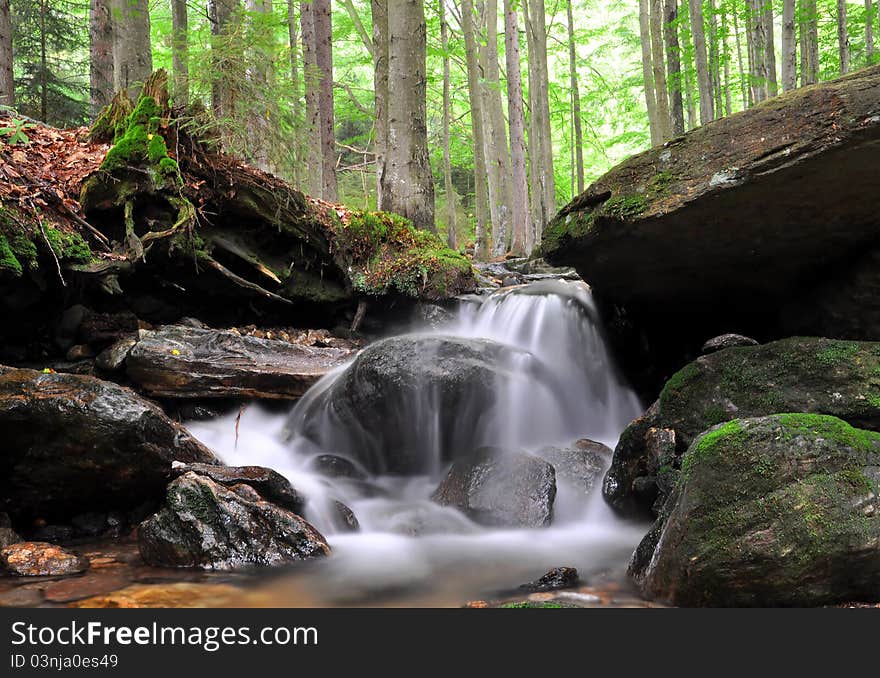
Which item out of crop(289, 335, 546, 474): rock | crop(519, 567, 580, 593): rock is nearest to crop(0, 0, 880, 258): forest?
crop(289, 335, 546, 474): rock

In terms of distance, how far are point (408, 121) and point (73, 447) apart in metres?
6.70

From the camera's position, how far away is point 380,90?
10.8 metres

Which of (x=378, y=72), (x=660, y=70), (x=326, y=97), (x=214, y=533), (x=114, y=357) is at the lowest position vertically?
(x=214, y=533)

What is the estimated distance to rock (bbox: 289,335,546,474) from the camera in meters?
5.64

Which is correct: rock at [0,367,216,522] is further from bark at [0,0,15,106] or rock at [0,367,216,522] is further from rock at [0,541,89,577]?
bark at [0,0,15,106]

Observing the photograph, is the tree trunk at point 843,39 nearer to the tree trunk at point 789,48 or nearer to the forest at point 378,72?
the forest at point 378,72

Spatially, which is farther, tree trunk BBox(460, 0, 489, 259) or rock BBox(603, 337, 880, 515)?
tree trunk BBox(460, 0, 489, 259)

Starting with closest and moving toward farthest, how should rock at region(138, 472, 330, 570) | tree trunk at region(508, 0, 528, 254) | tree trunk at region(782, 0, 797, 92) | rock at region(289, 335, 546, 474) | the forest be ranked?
rock at region(138, 472, 330, 570) → rock at region(289, 335, 546, 474) → the forest → tree trunk at region(782, 0, 797, 92) → tree trunk at region(508, 0, 528, 254)

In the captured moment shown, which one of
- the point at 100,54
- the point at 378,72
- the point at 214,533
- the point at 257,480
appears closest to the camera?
the point at 214,533

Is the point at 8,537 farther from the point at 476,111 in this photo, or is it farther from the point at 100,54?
the point at 476,111

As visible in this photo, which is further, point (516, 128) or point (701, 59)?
point (516, 128)

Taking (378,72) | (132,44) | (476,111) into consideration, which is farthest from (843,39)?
(132,44)

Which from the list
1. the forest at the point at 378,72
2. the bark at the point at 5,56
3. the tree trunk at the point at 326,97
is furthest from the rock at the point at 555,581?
the bark at the point at 5,56

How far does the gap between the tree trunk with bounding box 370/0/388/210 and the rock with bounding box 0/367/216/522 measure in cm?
600
